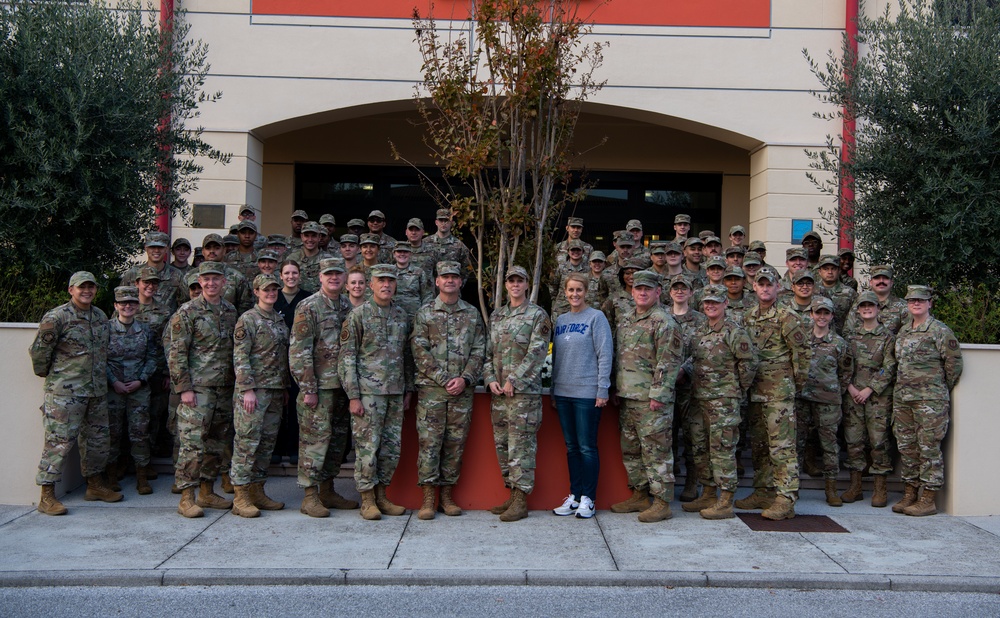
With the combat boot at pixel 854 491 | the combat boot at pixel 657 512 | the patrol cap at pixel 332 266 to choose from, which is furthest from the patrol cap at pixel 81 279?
the combat boot at pixel 854 491

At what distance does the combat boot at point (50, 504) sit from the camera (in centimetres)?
716

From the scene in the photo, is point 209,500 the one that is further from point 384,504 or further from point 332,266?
point 332,266

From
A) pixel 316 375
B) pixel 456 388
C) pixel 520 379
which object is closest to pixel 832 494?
pixel 520 379

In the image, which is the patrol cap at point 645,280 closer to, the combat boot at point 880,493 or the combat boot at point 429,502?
the combat boot at point 429,502

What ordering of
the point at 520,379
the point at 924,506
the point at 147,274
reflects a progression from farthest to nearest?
the point at 147,274 < the point at 924,506 < the point at 520,379

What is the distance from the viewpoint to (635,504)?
7336mm

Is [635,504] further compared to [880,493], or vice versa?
[880,493]

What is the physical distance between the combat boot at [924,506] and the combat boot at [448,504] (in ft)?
12.7

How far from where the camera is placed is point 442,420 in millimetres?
7152

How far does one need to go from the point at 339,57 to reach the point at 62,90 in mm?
5025

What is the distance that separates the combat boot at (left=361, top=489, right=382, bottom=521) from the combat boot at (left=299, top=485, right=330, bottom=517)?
30 cm

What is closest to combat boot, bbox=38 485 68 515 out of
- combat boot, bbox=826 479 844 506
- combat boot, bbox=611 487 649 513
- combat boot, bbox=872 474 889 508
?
combat boot, bbox=611 487 649 513

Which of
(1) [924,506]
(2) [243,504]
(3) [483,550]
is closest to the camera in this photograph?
(3) [483,550]

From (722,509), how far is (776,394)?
1.06 meters
